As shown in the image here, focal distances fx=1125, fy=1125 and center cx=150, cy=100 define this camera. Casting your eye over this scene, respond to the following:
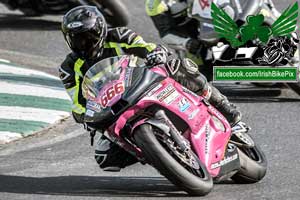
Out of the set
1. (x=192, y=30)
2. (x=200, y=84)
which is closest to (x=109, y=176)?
(x=200, y=84)

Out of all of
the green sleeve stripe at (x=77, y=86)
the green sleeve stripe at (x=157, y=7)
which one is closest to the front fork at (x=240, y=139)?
the green sleeve stripe at (x=77, y=86)

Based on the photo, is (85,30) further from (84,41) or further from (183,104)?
(183,104)

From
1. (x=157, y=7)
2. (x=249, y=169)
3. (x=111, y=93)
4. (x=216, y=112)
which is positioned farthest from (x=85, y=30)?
(x=157, y=7)

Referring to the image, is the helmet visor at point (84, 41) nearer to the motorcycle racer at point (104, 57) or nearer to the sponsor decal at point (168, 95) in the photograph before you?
the motorcycle racer at point (104, 57)

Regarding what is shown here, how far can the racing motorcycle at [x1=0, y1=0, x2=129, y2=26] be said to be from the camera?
53.2ft

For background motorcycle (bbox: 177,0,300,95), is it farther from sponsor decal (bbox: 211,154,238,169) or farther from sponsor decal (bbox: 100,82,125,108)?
sponsor decal (bbox: 100,82,125,108)

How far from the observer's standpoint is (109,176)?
873 centimetres

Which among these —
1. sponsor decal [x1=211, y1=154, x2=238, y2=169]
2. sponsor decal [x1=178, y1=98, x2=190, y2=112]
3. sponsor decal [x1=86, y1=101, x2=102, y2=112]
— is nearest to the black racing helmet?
sponsor decal [x1=86, y1=101, x2=102, y2=112]

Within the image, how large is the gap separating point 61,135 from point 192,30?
2.87 meters

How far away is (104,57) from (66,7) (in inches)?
356

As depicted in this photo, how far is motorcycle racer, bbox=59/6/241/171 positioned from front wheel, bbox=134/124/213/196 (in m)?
0.43

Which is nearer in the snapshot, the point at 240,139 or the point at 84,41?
the point at 84,41

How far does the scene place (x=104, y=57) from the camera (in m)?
8.20

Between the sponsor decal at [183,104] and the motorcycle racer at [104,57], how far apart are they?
0.90 feet
